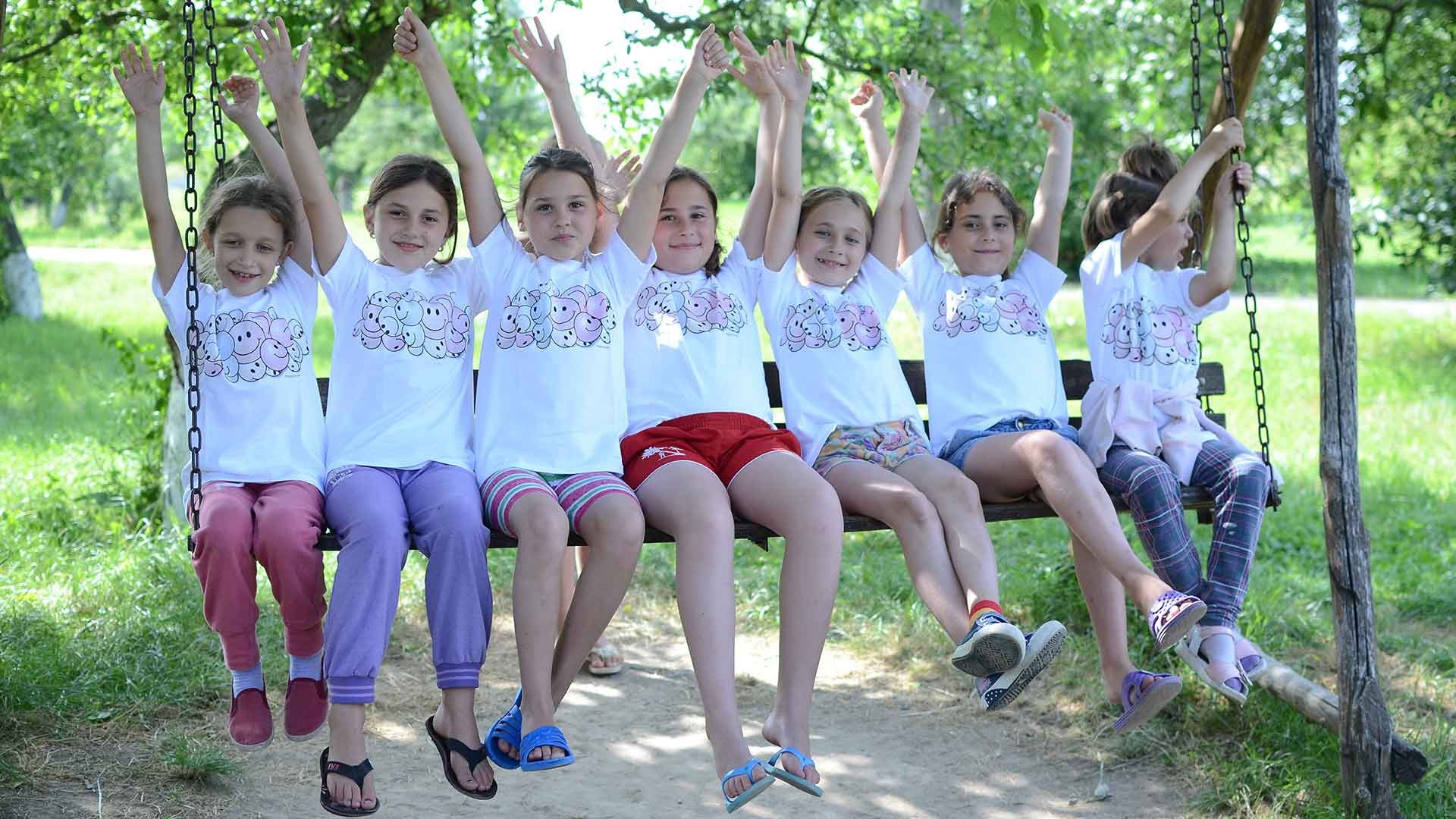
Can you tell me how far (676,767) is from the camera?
4797mm

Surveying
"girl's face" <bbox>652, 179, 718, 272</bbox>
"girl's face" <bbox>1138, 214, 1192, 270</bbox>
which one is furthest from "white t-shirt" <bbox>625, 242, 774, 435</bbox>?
"girl's face" <bbox>1138, 214, 1192, 270</bbox>

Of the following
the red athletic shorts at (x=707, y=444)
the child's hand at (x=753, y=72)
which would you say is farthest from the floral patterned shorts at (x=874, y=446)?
the child's hand at (x=753, y=72)

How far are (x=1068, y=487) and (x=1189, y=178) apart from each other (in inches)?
44.7

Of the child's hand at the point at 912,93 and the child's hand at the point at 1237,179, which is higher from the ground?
the child's hand at the point at 912,93

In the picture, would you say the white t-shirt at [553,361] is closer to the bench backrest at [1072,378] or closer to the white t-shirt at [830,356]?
the white t-shirt at [830,356]

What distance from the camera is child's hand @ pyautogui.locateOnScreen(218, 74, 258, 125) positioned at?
12.5ft

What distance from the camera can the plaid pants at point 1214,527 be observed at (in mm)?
3977

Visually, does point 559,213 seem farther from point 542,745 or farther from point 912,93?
point 542,745

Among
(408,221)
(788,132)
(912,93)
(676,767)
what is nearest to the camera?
(408,221)

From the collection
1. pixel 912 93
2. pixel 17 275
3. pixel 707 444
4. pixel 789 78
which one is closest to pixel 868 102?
pixel 912 93

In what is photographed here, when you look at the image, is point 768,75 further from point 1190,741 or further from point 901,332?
point 901,332

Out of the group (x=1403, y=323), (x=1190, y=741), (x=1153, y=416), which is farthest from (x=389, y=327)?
(x=1403, y=323)

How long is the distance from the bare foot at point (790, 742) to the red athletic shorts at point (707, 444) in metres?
0.71

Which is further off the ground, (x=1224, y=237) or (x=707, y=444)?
(x=1224, y=237)
